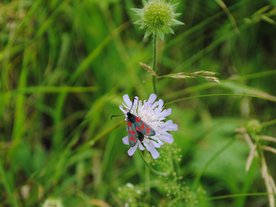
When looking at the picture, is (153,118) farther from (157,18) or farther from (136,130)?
(157,18)

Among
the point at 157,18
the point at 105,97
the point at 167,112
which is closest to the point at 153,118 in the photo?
the point at 167,112

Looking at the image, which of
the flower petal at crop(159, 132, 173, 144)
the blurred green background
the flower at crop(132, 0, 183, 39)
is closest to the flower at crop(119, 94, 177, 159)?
the flower petal at crop(159, 132, 173, 144)

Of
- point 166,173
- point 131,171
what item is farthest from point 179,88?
point 166,173

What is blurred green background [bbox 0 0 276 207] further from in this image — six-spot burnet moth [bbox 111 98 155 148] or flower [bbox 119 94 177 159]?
six-spot burnet moth [bbox 111 98 155 148]

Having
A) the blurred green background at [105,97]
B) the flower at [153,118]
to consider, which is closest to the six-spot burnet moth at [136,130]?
the flower at [153,118]

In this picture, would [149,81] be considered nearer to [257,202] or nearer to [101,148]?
[101,148]

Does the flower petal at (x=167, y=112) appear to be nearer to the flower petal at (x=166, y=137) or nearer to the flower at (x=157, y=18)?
the flower petal at (x=166, y=137)
